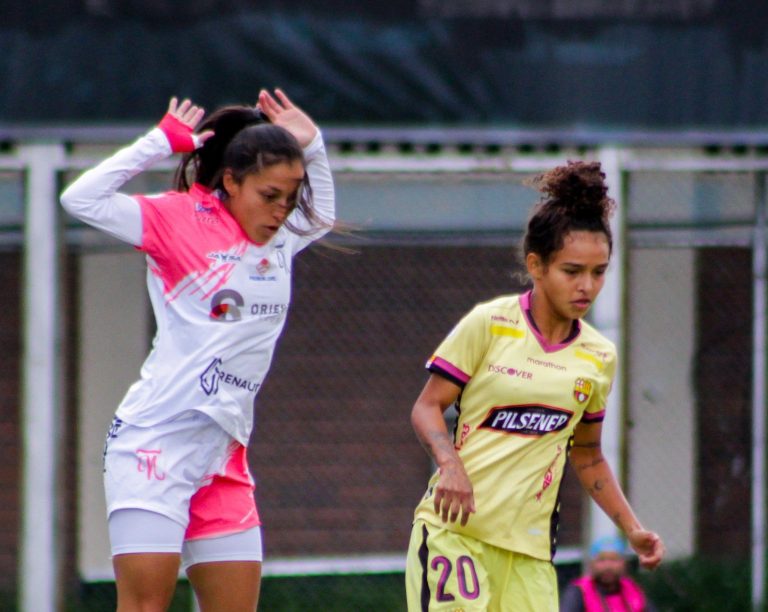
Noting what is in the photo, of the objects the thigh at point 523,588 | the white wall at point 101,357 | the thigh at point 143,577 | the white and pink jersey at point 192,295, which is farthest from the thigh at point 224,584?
the white wall at point 101,357

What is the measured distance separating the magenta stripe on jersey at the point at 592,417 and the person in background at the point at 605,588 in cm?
→ 221

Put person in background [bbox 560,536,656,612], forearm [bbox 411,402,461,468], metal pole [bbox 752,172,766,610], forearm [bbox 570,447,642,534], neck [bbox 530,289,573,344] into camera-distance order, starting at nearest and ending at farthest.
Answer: forearm [bbox 411,402,461,468] < neck [bbox 530,289,573,344] < forearm [bbox 570,447,642,534] < person in background [bbox 560,536,656,612] < metal pole [bbox 752,172,766,610]

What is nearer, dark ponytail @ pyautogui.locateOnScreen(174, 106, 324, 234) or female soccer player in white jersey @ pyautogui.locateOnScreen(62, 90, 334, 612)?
female soccer player in white jersey @ pyautogui.locateOnScreen(62, 90, 334, 612)

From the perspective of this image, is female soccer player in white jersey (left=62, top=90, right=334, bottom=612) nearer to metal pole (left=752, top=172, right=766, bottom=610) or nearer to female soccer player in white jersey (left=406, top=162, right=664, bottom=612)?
female soccer player in white jersey (left=406, top=162, right=664, bottom=612)

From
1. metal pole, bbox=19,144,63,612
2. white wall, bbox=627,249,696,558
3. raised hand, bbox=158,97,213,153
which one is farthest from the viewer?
white wall, bbox=627,249,696,558

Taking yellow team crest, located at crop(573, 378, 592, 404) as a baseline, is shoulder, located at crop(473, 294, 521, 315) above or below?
above

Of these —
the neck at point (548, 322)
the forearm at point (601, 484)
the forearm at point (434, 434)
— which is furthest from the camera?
the forearm at point (601, 484)

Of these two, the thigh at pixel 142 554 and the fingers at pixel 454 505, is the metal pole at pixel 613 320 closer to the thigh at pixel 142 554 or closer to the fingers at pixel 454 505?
the fingers at pixel 454 505

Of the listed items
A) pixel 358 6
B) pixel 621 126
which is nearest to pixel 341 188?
pixel 358 6

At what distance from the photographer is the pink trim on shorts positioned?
3.67 m

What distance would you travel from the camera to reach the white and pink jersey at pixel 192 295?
140 inches

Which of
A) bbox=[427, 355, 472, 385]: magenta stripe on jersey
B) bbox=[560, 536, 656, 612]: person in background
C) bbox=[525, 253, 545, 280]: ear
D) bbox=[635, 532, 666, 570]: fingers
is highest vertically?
bbox=[525, 253, 545, 280]: ear

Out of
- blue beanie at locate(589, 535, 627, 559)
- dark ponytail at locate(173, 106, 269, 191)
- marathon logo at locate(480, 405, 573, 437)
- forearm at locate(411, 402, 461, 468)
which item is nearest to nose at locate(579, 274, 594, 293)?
marathon logo at locate(480, 405, 573, 437)

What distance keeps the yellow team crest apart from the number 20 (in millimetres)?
568
